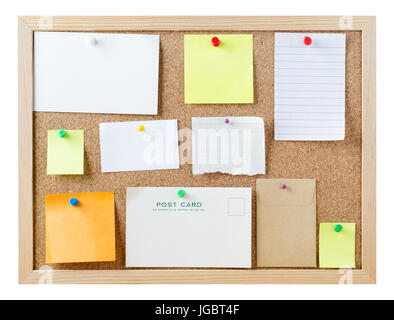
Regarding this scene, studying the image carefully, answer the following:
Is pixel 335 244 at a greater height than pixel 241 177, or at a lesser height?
lesser

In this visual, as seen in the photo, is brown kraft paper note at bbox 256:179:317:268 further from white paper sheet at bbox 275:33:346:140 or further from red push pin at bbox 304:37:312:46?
red push pin at bbox 304:37:312:46

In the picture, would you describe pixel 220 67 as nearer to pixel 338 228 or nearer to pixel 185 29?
pixel 185 29

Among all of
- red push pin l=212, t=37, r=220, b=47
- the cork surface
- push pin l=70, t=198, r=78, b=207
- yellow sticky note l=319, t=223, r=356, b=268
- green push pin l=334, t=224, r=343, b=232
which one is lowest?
yellow sticky note l=319, t=223, r=356, b=268

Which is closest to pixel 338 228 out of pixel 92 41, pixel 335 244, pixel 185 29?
pixel 335 244

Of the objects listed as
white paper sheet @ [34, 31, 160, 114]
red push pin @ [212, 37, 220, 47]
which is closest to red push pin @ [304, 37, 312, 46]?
red push pin @ [212, 37, 220, 47]

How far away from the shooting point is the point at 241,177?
706 millimetres

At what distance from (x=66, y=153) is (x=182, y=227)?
26cm

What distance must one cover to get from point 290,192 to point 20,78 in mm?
560

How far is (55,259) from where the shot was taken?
2.31 ft

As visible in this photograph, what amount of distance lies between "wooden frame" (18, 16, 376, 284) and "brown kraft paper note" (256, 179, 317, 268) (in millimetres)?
39

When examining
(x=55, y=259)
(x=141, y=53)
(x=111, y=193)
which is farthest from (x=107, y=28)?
(x=55, y=259)

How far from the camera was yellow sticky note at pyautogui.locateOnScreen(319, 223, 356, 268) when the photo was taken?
708mm

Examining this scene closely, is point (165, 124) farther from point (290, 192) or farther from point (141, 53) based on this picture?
point (290, 192)

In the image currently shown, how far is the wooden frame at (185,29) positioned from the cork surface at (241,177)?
14 millimetres
